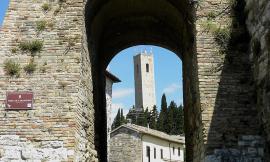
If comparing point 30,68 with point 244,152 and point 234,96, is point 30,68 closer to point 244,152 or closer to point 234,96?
point 234,96

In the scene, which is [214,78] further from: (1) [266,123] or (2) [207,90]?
(1) [266,123]

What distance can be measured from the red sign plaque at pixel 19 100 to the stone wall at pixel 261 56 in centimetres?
465

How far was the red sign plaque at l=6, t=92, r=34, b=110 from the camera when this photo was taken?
934 cm

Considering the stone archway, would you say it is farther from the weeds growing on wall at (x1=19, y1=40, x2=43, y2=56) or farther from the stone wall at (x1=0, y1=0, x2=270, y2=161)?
the weeds growing on wall at (x1=19, y1=40, x2=43, y2=56)

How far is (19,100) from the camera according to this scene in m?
9.41

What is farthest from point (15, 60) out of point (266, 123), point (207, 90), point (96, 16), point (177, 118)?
point (177, 118)

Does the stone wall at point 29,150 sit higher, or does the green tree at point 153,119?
the green tree at point 153,119

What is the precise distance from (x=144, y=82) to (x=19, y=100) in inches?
4429

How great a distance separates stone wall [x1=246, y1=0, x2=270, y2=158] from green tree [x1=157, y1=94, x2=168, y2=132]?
69.6 metres

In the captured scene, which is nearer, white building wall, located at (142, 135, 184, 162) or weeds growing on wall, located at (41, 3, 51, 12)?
weeds growing on wall, located at (41, 3, 51, 12)

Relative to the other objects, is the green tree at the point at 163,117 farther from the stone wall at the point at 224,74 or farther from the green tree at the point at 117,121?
the stone wall at the point at 224,74

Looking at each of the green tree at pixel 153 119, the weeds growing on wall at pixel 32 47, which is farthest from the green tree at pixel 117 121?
the weeds growing on wall at pixel 32 47

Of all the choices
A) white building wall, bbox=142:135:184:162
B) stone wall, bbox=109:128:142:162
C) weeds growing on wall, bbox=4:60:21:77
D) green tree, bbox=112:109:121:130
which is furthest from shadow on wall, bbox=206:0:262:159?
green tree, bbox=112:109:121:130

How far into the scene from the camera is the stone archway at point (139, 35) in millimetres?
11258
